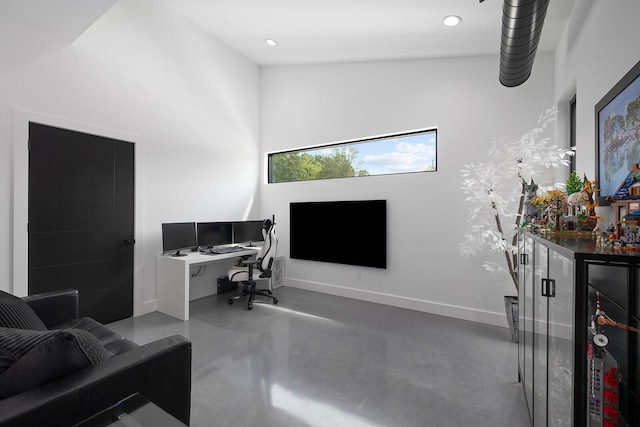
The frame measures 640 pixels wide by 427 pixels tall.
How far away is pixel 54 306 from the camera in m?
2.29

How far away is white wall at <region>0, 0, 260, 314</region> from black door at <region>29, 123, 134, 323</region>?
15 centimetres

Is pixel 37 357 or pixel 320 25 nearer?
pixel 37 357

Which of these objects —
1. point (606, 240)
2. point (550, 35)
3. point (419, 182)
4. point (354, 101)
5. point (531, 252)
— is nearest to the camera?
point (606, 240)

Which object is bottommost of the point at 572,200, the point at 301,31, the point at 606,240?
the point at 606,240

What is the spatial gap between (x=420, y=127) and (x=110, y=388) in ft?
13.6

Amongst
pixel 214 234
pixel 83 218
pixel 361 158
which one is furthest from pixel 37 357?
pixel 361 158

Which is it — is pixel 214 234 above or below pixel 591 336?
above

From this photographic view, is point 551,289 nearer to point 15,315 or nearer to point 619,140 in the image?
point 619,140

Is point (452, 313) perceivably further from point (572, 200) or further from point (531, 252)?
point (572, 200)

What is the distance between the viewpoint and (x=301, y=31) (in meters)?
3.80

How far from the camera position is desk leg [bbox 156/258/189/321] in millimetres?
3656

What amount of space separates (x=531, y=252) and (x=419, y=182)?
2.35 metres

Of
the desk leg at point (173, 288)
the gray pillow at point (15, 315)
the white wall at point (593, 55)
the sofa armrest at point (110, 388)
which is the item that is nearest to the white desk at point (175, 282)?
the desk leg at point (173, 288)

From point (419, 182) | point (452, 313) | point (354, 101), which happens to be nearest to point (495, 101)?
point (419, 182)
